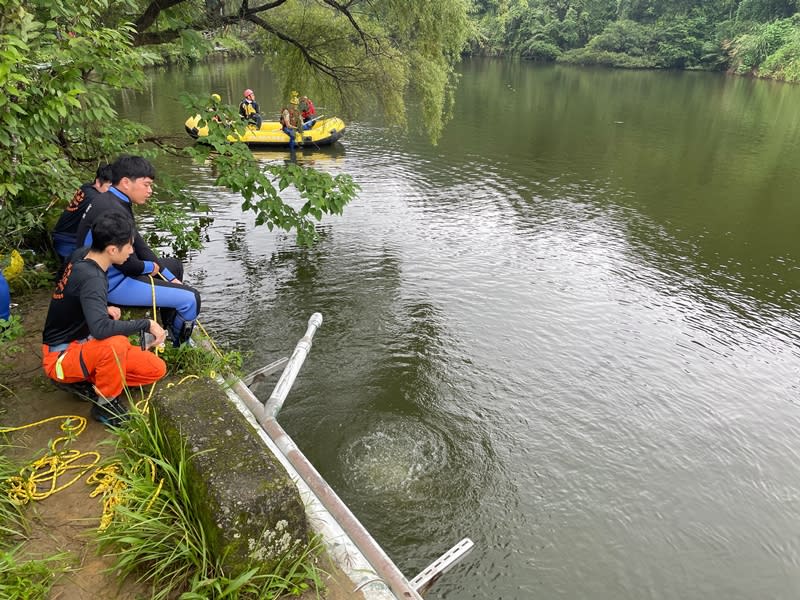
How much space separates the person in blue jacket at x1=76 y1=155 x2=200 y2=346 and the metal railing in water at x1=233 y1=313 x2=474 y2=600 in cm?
Result: 81

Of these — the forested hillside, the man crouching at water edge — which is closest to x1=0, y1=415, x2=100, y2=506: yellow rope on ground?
the man crouching at water edge

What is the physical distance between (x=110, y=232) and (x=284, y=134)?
1490cm

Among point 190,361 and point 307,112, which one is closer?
point 190,361

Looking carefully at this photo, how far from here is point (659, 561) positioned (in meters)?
5.10

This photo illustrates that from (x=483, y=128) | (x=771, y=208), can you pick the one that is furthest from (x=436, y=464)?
(x=483, y=128)

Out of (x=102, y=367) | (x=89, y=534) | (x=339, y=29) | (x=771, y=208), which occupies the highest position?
(x=339, y=29)

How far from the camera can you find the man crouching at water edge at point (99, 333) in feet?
12.6

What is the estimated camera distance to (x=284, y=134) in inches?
699

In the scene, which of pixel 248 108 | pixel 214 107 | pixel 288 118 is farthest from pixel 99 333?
pixel 248 108

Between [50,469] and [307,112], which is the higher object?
[307,112]

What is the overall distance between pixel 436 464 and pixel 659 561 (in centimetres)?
232

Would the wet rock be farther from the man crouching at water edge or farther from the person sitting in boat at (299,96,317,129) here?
the person sitting in boat at (299,96,317,129)

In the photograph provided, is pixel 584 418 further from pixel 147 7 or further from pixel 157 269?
pixel 147 7

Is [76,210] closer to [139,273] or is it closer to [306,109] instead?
[139,273]
